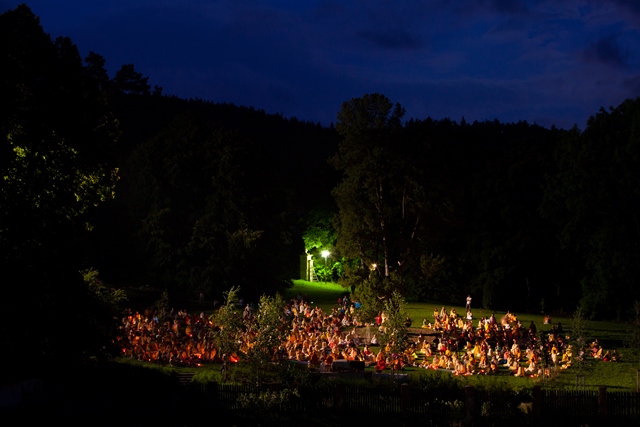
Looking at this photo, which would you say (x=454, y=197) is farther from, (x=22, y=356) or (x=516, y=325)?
(x=22, y=356)

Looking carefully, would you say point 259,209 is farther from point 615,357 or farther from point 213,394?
point 213,394

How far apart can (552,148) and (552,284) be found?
37.3 feet

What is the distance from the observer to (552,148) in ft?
195

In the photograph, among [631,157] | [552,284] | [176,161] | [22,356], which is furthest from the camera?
[552,284]

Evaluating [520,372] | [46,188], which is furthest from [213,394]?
[520,372]

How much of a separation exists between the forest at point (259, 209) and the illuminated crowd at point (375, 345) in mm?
3167

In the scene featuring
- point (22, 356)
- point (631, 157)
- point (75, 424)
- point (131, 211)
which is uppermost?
point (631, 157)

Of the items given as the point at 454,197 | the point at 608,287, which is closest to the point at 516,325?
the point at 454,197

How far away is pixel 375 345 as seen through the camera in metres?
39.1

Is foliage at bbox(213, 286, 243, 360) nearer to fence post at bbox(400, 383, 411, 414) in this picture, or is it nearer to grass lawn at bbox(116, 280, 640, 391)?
grass lawn at bbox(116, 280, 640, 391)

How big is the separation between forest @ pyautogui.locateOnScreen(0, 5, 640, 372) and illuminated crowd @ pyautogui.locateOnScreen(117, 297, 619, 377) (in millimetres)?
3167

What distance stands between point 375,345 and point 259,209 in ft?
73.5

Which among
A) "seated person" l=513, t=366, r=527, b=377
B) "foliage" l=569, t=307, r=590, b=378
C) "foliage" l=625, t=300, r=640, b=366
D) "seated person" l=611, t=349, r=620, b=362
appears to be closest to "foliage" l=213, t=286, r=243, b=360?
"seated person" l=513, t=366, r=527, b=377

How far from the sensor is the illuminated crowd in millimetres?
32094
